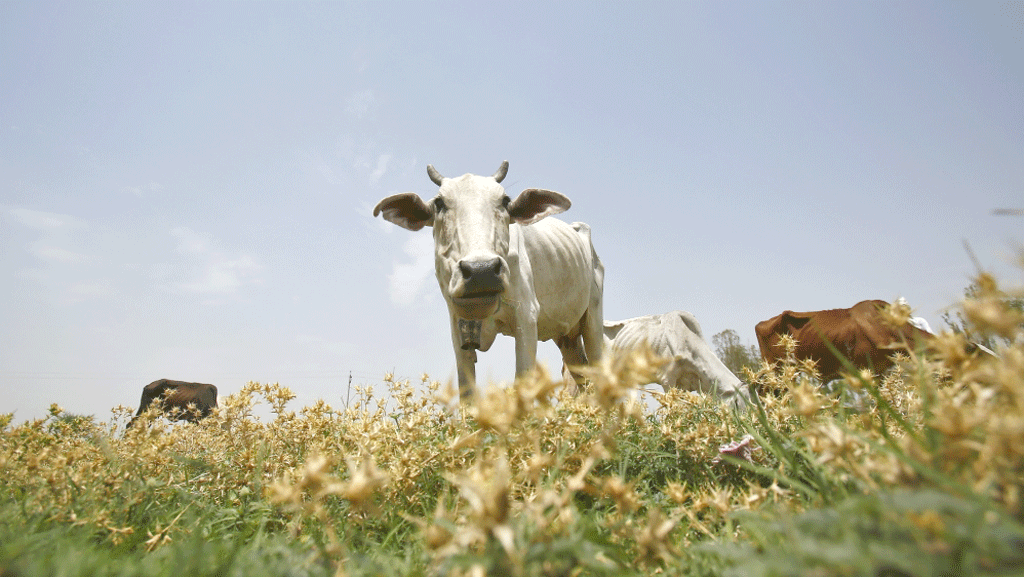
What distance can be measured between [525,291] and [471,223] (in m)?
1.08

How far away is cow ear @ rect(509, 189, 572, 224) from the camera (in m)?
4.75

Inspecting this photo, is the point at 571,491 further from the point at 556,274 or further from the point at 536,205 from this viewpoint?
the point at 556,274

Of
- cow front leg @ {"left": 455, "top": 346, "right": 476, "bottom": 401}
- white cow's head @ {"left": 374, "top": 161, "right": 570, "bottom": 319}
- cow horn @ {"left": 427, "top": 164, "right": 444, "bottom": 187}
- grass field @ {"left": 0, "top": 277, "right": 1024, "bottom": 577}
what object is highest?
cow horn @ {"left": 427, "top": 164, "right": 444, "bottom": 187}

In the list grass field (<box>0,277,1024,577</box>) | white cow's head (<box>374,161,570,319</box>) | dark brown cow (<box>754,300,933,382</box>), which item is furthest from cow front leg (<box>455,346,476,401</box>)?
dark brown cow (<box>754,300,933,382</box>)

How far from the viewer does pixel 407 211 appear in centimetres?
471

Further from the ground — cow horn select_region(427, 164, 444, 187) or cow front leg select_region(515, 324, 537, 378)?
cow horn select_region(427, 164, 444, 187)

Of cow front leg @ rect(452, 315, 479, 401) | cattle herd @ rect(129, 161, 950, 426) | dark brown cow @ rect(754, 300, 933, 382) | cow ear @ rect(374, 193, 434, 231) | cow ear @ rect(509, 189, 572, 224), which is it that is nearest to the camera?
cattle herd @ rect(129, 161, 950, 426)

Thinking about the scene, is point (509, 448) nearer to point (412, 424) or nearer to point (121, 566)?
point (412, 424)

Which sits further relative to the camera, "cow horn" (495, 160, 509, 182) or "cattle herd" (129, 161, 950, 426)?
Result: "cow horn" (495, 160, 509, 182)

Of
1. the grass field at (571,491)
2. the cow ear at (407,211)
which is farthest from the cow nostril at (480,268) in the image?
the cow ear at (407,211)

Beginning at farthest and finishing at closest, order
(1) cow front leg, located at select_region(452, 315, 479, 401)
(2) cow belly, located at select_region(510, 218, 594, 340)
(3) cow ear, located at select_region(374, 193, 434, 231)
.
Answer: (2) cow belly, located at select_region(510, 218, 594, 340)
(1) cow front leg, located at select_region(452, 315, 479, 401)
(3) cow ear, located at select_region(374, 193, 434, 231)

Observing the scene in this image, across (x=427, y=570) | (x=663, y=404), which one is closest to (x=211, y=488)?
(x=427, y=570)

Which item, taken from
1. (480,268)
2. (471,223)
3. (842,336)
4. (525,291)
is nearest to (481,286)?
(480,268)

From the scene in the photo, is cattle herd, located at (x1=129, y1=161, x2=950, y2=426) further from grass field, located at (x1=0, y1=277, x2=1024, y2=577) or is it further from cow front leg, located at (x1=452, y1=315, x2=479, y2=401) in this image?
grass field, located at (x1=0, y1=277, x2=1024, y2=577)
